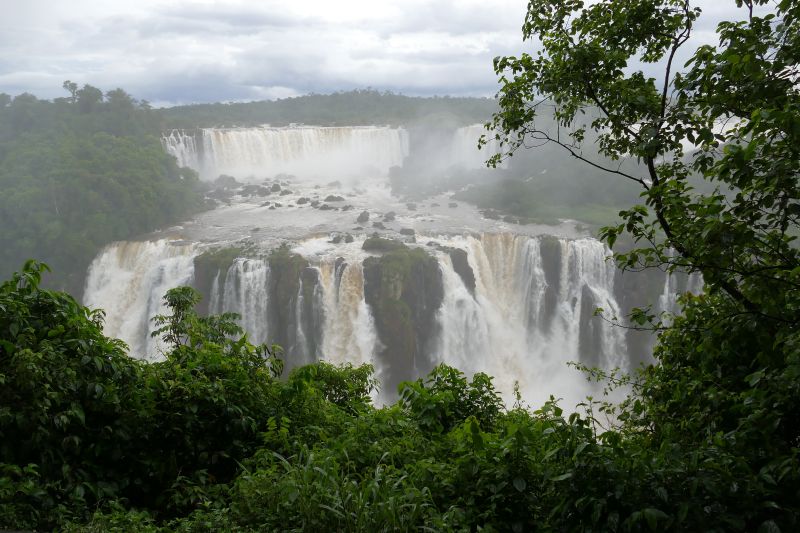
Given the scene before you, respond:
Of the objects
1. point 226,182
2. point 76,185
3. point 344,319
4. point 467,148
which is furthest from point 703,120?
point 467,148

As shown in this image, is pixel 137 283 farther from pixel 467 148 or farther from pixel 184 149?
pixel 467 148

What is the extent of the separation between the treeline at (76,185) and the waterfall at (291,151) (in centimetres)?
250

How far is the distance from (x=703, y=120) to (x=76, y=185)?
29252mm

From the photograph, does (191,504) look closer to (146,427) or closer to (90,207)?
(146,427)

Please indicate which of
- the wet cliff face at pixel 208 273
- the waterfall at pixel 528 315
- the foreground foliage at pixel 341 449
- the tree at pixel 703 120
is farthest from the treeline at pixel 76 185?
the tree at pixel 703 120

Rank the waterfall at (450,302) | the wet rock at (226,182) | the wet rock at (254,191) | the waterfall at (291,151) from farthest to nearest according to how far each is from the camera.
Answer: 1. the waterfall at (291,151)
2. the wet rock at (226,182)
3. the wet rock at (254,191)
4. the waterfall at (450,302)

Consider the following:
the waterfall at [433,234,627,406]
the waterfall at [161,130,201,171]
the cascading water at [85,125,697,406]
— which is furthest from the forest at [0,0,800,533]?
the waterfall at [161,130,201,171]

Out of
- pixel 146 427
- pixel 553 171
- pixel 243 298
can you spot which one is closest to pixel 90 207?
pixel 243 298

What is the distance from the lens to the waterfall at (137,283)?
74.3 ft

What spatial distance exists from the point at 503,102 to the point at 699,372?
2559 millimetres

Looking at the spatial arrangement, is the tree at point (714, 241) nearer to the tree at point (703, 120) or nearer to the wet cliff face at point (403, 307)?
the tree at point (703, 120)

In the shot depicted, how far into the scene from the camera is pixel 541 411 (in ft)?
13.7

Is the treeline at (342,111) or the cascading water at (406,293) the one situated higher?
the treeline at (342,111)

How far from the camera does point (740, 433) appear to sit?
3396mm
